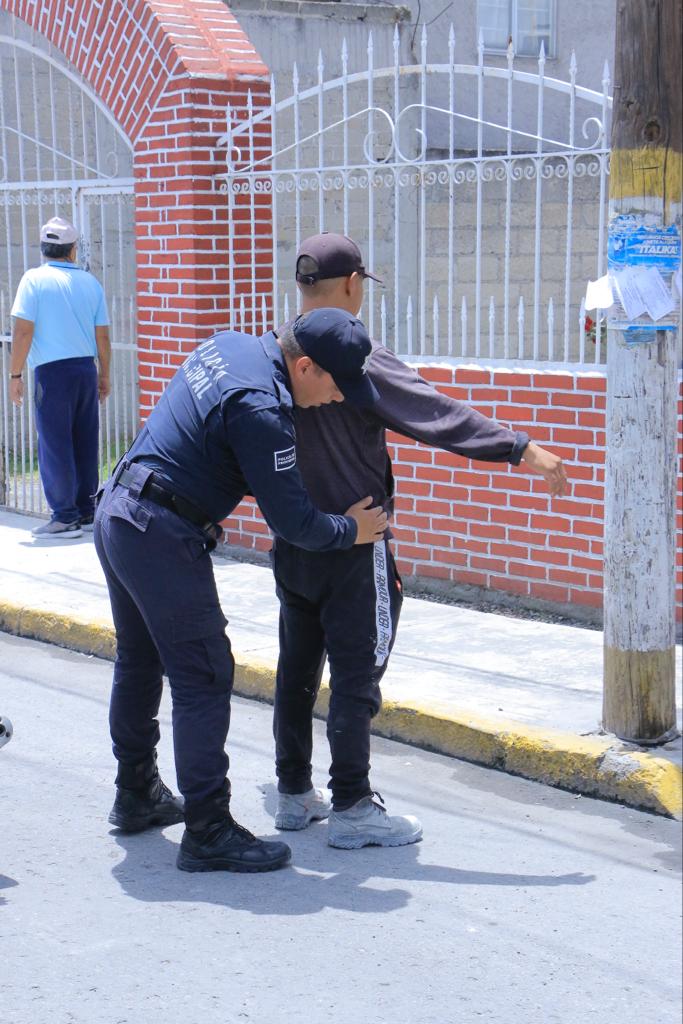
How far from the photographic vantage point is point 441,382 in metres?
7.73

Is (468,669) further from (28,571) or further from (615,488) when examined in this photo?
(28,571)

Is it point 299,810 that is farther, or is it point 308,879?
point 299,810

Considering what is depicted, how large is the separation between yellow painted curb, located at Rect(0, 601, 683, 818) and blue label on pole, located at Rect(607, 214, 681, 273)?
1.71m

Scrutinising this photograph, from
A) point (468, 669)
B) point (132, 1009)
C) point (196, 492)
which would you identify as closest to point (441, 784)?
point (468, 669)

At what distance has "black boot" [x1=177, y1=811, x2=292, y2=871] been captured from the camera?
14.8ft

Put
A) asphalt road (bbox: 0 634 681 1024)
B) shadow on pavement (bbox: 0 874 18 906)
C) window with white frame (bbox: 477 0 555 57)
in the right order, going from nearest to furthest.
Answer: asphalt road (bbox: 0 634 681 1024) → shadow on pavement (bbox: 0 874 18 906) → window with white frame (bbox: 477 0 555 57)

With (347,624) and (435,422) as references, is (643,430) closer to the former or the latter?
(435,422)

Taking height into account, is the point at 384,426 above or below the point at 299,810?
above

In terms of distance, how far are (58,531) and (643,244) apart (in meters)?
5.22

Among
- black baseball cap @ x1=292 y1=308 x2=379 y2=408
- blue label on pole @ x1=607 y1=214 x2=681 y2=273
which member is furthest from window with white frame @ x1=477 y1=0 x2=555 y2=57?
black baseball cap @ x1=292 y1=308 x2=379 y2=408

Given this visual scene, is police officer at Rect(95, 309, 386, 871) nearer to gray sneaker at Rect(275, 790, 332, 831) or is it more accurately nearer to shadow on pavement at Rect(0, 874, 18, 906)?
gray sneaker at Rect(275, 790, 332, 831)

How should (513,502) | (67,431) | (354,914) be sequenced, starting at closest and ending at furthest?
(354,914) → (513,502) → (67,431)

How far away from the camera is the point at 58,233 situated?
9.15 meters

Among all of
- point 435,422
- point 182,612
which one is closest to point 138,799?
point 182,612
